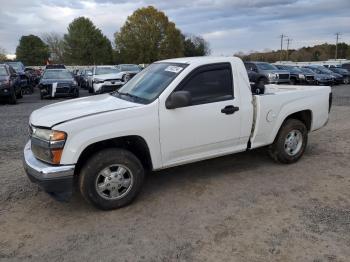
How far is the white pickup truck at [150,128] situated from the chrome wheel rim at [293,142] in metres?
0.13

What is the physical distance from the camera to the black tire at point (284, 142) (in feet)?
19.2

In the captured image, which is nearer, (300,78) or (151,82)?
(151,82)

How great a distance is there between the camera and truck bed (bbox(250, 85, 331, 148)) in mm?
5434

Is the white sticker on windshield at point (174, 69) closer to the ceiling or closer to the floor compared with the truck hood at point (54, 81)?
closer to the ceiling

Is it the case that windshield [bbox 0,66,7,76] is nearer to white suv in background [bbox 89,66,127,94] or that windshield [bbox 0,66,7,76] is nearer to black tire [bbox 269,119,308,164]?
white suv in background [bbox 89,66,127,94]

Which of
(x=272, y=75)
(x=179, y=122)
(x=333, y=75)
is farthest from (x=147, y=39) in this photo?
(x=179, y=122)

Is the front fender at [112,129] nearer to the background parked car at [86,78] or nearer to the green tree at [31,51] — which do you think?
the background parked car at [86,78]

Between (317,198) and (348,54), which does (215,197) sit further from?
(348,54)

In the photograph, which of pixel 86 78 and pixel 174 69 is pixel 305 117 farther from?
pixel 86 78

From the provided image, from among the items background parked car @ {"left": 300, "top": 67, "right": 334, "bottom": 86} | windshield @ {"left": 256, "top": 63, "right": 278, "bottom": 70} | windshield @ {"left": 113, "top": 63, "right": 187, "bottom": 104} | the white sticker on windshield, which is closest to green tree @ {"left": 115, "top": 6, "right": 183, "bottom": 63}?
background parked car @ {"left": 300, "top": 67, "right": 334, "bottom": 86}

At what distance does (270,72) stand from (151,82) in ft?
59.9

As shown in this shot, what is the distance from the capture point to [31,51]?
237 ft

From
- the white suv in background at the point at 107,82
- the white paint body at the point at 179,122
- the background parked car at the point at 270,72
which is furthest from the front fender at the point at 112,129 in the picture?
the background parked car at the point at 270,72

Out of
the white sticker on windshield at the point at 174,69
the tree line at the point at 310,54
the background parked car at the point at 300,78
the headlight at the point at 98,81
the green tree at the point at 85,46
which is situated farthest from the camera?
the tree line at the point at 310,54
